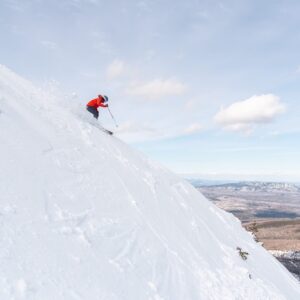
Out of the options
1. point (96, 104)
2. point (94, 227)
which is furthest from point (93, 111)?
point (94, 227)

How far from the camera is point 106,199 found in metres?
11.8

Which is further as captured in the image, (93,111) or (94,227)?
(93,111)

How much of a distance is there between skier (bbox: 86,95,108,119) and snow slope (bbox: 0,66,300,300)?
2822 mm

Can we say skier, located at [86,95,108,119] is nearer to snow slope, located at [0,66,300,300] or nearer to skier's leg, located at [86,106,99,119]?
skier's leg, located at [86,106,99,119]

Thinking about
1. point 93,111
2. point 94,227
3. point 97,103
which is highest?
point 97,103

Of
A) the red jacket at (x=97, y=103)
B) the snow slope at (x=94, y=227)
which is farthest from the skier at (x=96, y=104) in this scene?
the snow slope at (x=94, y=227)

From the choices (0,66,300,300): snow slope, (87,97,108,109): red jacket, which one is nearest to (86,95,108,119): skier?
(87,97,108,109): red jacket

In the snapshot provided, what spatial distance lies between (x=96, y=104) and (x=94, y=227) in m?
12.4

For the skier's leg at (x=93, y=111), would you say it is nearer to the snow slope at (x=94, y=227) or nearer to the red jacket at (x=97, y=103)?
the red jacket at (x=97, y=103)

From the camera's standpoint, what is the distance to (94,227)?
9945mm

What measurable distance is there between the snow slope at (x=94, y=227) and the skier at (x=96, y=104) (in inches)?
111

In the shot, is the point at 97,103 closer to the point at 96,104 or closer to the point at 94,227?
the point at 96,104

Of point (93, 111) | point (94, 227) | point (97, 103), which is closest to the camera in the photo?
point (94, 227)

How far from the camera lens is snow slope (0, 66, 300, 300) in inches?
304
